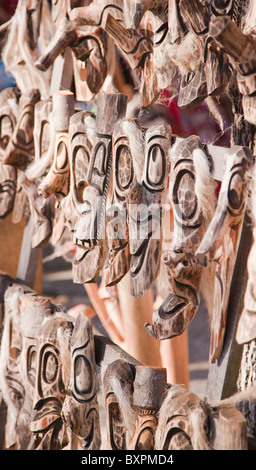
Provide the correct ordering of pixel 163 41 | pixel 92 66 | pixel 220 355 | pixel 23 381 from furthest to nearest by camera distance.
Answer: pixel 23 381
pixel 92 66
pixel 163 41
pixel 220 355

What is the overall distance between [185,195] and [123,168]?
13 centimetres

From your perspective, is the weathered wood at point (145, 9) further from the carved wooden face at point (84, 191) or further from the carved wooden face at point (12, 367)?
the carved wooden face at point (12, 367)

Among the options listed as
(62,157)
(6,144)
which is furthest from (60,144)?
(6,144)

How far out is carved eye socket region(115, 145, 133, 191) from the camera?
0.75 meters

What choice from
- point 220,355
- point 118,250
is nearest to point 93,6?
point 118,250

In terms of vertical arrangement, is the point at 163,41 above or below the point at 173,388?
above

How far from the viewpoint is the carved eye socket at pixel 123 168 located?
2.44 ft

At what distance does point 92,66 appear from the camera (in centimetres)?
89

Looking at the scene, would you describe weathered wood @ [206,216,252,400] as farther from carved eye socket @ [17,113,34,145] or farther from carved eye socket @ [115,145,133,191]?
carved eye socket @ [17,113,34,145]

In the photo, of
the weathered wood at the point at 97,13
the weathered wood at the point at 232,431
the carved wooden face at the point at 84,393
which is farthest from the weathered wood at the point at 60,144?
the weathered wood at the point at 232,431

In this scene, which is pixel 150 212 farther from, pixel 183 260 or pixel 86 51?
pixel 86 51

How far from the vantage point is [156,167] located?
70cm
